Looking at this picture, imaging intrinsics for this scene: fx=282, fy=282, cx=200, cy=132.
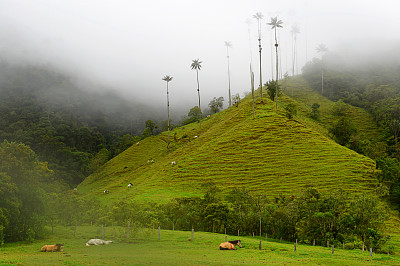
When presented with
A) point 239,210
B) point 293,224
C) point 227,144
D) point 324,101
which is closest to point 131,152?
point 227,144

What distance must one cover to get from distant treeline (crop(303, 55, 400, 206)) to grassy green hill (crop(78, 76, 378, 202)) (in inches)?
166

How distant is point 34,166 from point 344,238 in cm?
3965

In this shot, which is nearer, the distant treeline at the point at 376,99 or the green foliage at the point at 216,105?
the distant treeline at the point at 376,99

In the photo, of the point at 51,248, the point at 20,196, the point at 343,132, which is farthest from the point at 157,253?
the point at 343,132

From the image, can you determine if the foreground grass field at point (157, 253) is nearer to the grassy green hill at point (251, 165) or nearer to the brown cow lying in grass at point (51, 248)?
the brown cow lying in grass at point (51, 248)

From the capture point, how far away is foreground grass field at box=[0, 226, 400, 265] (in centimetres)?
2019

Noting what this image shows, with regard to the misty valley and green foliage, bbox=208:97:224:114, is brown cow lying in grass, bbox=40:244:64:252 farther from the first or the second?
green foliage, bbox=208:97:224:114

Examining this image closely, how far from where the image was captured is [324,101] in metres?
144

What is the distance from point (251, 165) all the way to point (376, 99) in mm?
101097

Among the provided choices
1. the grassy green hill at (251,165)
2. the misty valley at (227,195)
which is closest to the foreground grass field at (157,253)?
the misty valley at (227,195)

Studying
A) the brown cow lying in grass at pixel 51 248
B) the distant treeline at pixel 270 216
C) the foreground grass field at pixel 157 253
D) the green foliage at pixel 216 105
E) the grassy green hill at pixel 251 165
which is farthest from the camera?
the green foliage at pixel 216 105

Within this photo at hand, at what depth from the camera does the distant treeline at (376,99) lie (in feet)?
188

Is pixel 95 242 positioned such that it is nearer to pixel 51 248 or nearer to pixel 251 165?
pixel 51 248

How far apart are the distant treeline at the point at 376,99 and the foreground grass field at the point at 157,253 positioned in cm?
3414
